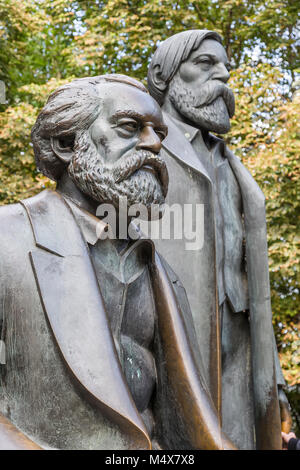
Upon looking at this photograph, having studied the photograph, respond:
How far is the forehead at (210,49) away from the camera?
14.6ft

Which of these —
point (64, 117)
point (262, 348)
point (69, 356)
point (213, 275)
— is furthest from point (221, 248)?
point (69, 356)

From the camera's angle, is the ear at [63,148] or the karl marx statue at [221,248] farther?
Result: the karl marx statue at [221,248]

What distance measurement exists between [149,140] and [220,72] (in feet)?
6.38

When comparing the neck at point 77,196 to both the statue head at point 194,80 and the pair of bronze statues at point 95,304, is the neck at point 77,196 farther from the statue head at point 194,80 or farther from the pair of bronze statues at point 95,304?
the statue head at point 194,80

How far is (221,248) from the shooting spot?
13.6 ft

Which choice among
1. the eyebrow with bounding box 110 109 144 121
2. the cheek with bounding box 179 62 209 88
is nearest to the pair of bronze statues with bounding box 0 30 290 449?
the eyebrow with bounding box 110 109 144 121

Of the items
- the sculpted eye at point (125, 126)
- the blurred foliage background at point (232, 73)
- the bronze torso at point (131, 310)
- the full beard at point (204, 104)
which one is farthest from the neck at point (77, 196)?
the blurred foliage background at point (232, 73)

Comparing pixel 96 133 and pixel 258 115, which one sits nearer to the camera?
pixel 96 133

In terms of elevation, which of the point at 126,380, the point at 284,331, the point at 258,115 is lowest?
the point at 284,331

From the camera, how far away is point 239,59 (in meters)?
14.7
